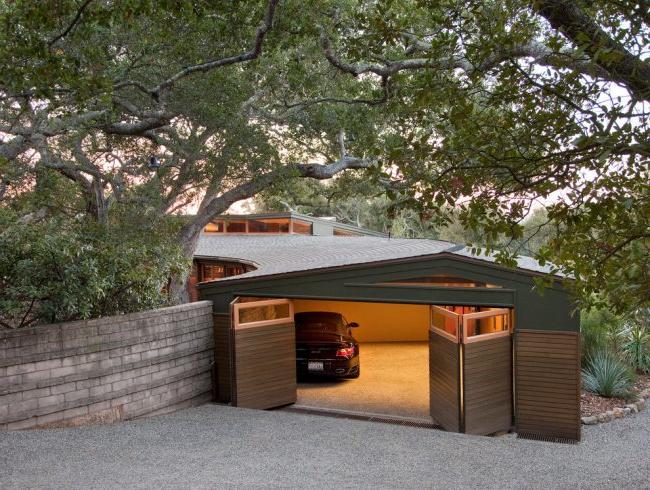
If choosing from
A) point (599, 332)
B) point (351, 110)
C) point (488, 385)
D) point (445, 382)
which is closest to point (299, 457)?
point (445, 382)

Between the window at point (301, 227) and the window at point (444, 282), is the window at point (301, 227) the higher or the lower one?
the higher one

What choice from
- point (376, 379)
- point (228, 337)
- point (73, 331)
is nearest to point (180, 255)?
point (228, 337)

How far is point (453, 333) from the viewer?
30.7 ft

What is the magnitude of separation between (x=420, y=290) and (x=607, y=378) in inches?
184

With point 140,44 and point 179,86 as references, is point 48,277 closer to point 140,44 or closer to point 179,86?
point 140,44

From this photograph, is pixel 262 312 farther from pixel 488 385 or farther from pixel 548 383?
pixel 548 383

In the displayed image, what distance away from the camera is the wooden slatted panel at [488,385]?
915 cm

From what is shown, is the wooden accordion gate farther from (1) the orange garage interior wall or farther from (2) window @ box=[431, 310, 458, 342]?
(1) the orange garage interior wall

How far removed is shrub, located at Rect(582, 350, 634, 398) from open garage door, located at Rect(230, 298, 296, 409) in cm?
597

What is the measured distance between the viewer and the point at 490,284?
31.0 ft

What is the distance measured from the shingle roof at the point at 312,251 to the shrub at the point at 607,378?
248 cm

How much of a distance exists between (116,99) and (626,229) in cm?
1033

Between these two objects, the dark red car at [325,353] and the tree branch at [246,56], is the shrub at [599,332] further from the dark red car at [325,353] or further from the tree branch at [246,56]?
the tree branch at [246,56]

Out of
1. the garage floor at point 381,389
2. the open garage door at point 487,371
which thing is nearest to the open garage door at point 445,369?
the open garage door at point 487,371
